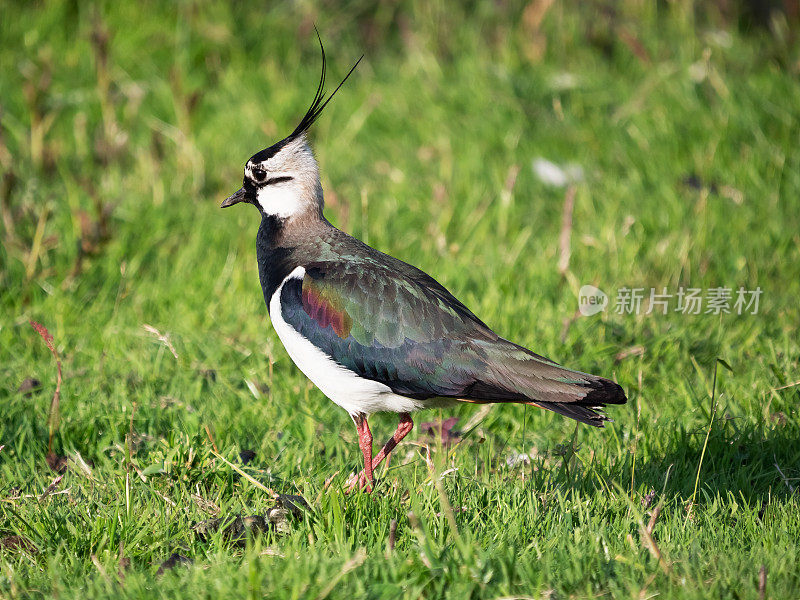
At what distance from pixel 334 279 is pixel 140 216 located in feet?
8.72

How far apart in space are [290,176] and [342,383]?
1.05 metres

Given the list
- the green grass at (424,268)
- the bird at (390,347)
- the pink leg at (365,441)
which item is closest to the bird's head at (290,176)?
the bird at (390,347)

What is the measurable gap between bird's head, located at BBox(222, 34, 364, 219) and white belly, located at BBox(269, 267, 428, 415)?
49 cm

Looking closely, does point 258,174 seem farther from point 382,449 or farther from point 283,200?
Answer: point 382,449

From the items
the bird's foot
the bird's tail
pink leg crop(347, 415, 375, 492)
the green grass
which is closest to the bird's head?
the green grass

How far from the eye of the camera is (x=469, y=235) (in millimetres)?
6148

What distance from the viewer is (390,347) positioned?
3674 millimetres

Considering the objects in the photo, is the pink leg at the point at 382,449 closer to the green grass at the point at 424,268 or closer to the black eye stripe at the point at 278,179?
the green grass at the point at 424,268

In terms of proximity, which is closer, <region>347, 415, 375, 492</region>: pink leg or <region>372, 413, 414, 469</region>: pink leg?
<region>347, 415, 375, 492</region>: pink leg

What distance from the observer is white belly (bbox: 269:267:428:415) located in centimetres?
372

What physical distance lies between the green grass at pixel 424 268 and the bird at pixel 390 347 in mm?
293

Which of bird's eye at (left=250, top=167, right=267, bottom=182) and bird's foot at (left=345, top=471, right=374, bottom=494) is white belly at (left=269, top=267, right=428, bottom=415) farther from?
bird's eye at (left=250, top=167, right=267, bottom=182)

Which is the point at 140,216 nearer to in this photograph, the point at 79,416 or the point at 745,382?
the point at 79,416

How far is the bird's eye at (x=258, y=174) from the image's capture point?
169 inches
